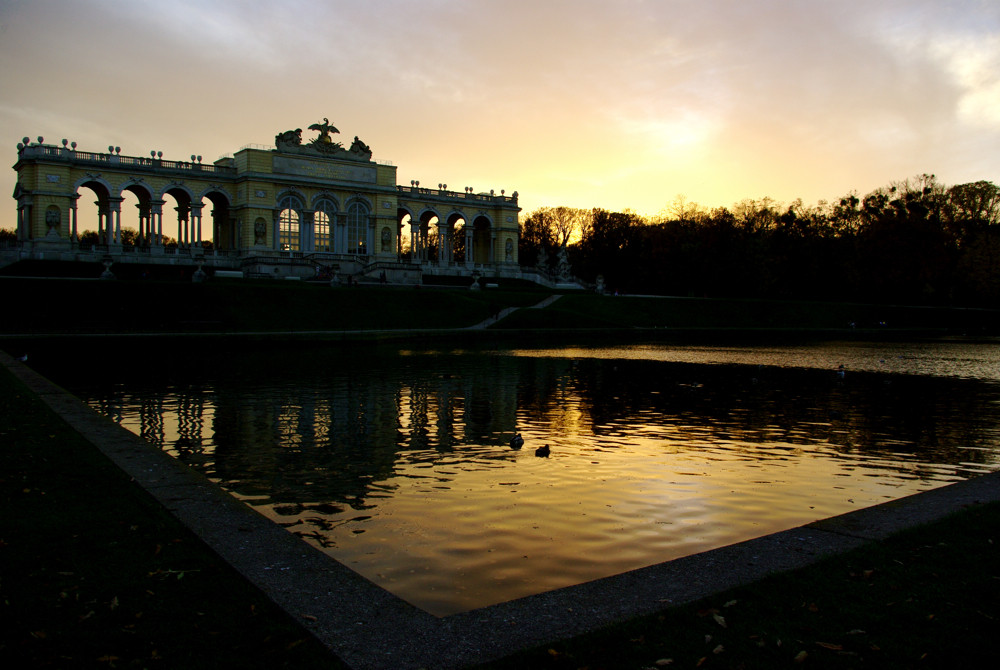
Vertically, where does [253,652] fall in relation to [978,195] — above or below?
below

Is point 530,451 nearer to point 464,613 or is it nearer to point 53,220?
point 464,613

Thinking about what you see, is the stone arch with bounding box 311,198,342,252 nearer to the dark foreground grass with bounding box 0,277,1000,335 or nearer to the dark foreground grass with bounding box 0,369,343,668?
the dark foreground grass with bounding box 0,277,1000,335

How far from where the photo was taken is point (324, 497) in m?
11.5

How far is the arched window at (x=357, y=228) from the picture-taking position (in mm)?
87812

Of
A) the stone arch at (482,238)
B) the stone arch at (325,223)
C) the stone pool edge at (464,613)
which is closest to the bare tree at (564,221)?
the stone arch at (482,238)

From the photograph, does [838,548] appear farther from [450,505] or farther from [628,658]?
[450,505]

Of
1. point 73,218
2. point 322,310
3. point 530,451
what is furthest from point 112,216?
point 530,451

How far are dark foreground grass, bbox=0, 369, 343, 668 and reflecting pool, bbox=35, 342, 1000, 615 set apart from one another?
1.96 meters

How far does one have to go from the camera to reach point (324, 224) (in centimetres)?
8644

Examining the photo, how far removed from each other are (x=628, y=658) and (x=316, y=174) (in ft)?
277

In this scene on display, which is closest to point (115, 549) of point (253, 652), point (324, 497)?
point (253, 652)

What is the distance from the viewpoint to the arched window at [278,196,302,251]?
271 ft

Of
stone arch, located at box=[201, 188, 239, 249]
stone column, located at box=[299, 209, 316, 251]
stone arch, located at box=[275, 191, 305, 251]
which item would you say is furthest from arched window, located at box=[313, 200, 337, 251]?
stone arch, located at box=[201, 188, 239, 249]

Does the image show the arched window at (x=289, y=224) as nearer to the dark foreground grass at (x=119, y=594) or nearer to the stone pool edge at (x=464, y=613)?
the stone pool edge at (x=464, y=613)
